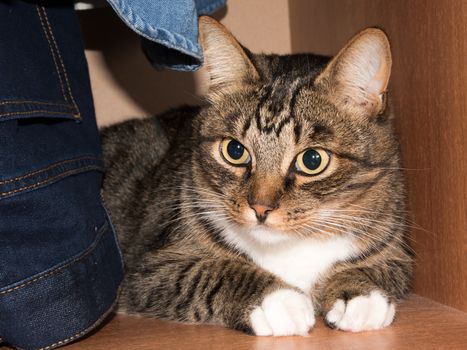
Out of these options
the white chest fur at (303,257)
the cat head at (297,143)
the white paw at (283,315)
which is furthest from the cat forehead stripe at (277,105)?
the white paw at (283,315)

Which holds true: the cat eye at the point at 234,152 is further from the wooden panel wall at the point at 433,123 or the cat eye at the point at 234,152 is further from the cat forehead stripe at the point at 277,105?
the wooden panel wall at the point at 433,123

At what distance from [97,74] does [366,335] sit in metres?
1.58

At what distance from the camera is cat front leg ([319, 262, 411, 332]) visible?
1.52 meters

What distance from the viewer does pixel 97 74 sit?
2.61 metres

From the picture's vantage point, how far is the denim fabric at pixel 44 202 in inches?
54.2

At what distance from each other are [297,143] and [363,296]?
1.28 feet

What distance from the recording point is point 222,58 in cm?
180

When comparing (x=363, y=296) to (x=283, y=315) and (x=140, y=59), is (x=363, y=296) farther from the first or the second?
(x=140, y=59)

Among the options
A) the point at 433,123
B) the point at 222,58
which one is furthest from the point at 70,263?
the point at 433,123

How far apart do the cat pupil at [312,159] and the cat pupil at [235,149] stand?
0.57 ft

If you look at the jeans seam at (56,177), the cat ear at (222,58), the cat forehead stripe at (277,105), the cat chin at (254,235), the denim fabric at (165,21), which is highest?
the denim fabric at (165,21)

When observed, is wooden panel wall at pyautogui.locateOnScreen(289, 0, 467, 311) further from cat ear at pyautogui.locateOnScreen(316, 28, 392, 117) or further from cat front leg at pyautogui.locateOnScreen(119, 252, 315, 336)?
cat front leg at pyautogui.locateOnScreen(119, 252, 315, 336)

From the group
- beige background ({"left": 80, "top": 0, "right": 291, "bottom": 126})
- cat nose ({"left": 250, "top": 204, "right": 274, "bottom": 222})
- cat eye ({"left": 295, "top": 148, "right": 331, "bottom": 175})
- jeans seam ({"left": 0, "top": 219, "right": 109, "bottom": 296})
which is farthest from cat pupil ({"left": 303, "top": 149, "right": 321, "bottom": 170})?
beige background ({"left": 80, "top": 0, "right": 291, "bottom": 126})

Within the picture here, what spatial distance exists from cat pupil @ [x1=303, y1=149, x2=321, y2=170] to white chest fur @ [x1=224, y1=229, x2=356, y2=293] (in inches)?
8.6
